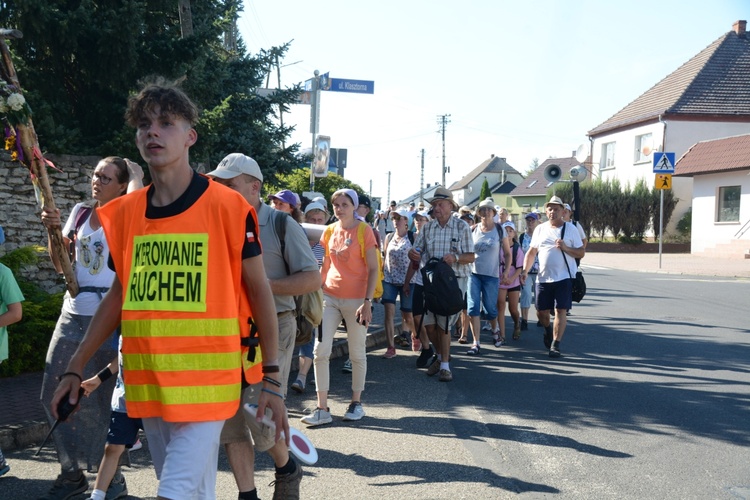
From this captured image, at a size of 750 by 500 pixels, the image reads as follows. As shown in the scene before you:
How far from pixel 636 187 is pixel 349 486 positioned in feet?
135

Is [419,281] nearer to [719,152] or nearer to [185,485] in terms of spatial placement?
[185,485]

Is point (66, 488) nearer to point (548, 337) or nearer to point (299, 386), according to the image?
point (299, 386)

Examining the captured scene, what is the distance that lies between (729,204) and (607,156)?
53.9 feet

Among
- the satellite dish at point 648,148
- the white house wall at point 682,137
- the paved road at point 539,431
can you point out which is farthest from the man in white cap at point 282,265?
the satellite dish at point 648,148

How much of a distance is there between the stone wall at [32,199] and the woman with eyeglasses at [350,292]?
5.26m

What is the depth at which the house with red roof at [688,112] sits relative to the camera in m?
43.4

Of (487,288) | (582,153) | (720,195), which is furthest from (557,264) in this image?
(720,195)

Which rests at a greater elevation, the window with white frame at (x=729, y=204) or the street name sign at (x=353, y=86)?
the street name sign at (x=353, y=86)

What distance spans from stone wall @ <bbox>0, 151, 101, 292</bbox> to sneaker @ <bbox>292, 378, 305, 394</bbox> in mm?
4488

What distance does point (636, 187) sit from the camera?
43.4m

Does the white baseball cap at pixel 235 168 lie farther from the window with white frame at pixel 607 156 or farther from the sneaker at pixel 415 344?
the window with white frame at pixel 607 156

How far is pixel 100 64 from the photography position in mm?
11289

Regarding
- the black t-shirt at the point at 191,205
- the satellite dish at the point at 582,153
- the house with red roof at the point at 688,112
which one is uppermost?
the house with red roof at the point at 688,112

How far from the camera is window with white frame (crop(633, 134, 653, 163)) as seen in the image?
1785 inches
